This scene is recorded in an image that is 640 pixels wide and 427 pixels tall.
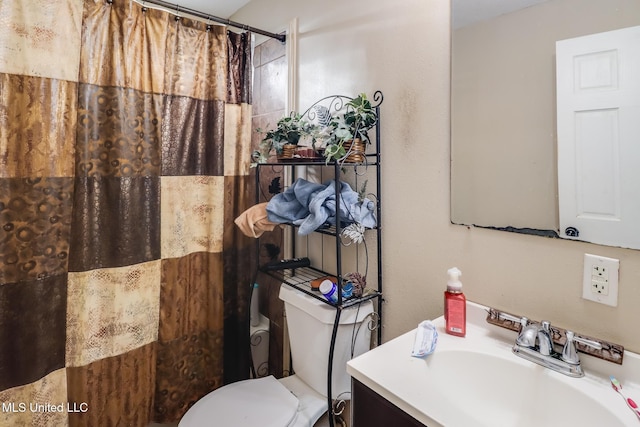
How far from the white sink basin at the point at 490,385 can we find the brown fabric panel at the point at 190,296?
1.00 m

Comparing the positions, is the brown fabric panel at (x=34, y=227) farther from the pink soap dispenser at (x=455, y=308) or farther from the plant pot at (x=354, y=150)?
the pink soap dispenser at (x=455, y=308)

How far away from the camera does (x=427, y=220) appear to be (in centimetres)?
110

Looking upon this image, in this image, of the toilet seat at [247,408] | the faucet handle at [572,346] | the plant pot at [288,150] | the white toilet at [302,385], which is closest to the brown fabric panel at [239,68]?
the plant pot at [288,150]

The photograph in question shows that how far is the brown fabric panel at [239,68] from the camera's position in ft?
5.25

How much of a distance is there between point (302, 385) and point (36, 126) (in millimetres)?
1363

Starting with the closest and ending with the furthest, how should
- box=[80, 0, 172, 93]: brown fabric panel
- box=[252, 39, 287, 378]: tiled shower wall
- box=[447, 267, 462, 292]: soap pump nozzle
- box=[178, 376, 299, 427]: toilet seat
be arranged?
Result: box=[447, 267, 462, 292]: soap pump nozzle, box=[178, 376, 299, 427]: toilet seat, box=[80, 0, 172, 93]: brown fabric panel, box=[252, 39, 287, 378]: tiled shower wall

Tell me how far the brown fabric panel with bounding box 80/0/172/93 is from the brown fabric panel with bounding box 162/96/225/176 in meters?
0.12

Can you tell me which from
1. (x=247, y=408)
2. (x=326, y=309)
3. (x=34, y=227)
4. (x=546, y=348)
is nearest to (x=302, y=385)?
(x=247, y=408)

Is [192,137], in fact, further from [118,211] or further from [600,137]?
[600,137]

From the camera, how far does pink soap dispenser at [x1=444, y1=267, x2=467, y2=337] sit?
91 centimetres

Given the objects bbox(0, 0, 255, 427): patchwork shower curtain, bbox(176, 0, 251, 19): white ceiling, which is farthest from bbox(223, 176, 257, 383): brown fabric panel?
bbox(176, 0, 251, 19): white ceiling

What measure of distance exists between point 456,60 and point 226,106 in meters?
1.04

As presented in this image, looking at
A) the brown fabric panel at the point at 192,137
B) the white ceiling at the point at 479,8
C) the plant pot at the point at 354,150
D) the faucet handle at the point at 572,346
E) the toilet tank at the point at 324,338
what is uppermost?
the white ceiling at the point at 479,8

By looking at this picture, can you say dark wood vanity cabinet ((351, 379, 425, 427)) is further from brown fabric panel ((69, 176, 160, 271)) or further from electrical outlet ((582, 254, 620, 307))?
brown fabric panel ((69, 176, 160, 271))
